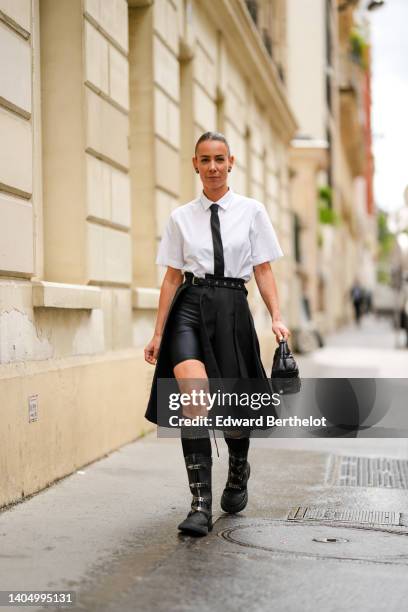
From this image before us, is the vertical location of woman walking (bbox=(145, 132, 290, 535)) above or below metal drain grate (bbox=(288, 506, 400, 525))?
above

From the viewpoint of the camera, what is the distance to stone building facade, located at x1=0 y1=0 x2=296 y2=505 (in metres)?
6.18

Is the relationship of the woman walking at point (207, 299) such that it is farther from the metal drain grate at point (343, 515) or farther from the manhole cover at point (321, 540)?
the metal drain grate at point (343, 515)

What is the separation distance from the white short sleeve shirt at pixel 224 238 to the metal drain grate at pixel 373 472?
2227 mm

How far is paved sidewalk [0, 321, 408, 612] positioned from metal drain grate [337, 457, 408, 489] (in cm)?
2

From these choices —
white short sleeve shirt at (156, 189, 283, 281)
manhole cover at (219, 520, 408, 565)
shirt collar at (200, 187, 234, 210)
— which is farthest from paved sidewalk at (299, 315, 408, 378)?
shirt collar at (200, 187, 234, 210)

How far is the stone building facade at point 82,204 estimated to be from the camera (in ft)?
20.3

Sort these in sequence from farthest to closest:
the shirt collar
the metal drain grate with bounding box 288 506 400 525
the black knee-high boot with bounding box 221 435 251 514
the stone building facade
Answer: the stone building facade, the metal drain grate with bounding box 288 506 400 525, the black knee-high boot with bounding box 221 435 251 514, the shirt collar

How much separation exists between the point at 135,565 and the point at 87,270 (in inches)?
Result: 137

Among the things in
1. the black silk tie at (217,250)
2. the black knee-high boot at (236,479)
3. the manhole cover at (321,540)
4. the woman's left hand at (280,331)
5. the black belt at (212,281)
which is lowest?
the manhole cover at (321,540)

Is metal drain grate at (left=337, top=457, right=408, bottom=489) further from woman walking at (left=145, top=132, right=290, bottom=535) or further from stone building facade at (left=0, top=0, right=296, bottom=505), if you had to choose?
woman walking at (left=145, top=132, right=290, bottom=535)

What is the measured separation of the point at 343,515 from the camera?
19.0ft

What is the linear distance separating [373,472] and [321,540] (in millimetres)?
2459

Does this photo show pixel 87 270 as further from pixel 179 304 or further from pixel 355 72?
pixel 355 72

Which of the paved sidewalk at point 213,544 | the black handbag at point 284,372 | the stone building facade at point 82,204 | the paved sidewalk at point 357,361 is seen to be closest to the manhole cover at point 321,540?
the paved sidewalk at point 213,544
